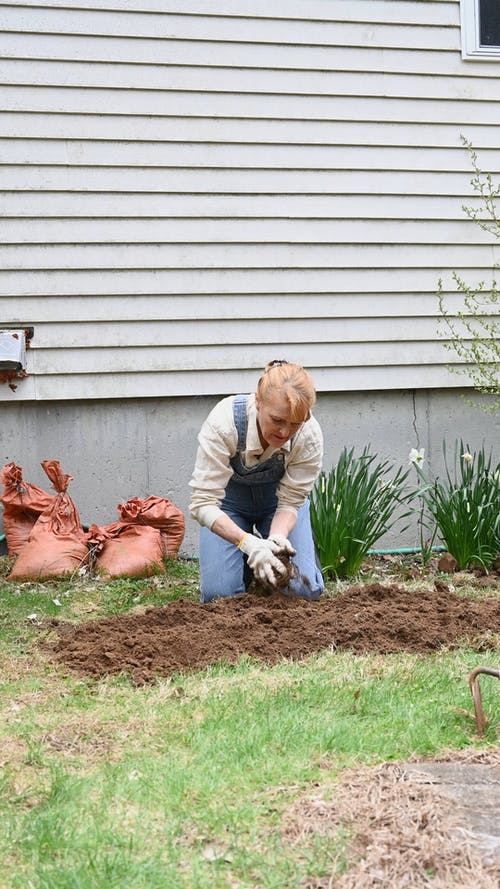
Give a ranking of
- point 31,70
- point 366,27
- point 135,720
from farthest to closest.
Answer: point 366,27 → point 31,70 → point 135,720

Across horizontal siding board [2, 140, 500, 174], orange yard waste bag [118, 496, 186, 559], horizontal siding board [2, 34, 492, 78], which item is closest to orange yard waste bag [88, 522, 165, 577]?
orange yard waste bag [118, 496, 186, 559]

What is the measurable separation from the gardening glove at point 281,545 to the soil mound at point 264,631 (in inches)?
8.9

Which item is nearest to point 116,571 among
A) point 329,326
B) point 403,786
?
point 329,326

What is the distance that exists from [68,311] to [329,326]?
1.73 metres

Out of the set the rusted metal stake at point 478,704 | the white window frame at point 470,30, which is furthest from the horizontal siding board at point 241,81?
the rusted metal stake at point 478,704

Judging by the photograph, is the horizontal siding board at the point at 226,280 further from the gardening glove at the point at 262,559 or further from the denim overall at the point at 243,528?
the gardening glove at the point at 262,559

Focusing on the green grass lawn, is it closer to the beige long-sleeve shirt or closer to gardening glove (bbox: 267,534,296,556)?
gardening glove (bbox: 267,534,296,556)

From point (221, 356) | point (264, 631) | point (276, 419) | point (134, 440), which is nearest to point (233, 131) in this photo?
point (221, 356)

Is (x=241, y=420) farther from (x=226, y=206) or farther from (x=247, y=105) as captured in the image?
(x=247, y=105)

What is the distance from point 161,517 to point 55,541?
2.20 feet

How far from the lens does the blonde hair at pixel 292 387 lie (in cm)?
436

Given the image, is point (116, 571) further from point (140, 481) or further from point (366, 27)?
point (366, 27)

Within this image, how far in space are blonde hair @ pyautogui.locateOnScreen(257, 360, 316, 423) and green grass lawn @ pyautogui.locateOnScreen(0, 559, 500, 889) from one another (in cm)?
101

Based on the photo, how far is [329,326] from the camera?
7004mm
